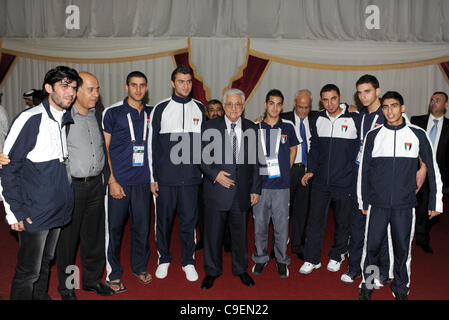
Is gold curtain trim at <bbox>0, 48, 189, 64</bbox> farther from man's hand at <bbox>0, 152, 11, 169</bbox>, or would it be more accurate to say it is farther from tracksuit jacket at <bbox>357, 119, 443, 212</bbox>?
man's hand at <bbox>0, 152, 11, 169</bbox>

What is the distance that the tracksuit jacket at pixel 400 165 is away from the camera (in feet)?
8.51

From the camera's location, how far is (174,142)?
306 centimetres

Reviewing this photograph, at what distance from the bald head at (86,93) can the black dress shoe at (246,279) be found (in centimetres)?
176

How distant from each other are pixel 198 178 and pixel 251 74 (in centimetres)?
441

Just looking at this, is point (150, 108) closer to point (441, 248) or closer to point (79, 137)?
point (79, 137)

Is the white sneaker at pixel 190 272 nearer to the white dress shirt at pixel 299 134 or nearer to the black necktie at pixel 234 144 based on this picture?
the black necktie at pixel 234 144

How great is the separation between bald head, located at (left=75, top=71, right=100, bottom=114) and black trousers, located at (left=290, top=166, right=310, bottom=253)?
1.95 m

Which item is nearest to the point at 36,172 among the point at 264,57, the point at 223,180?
the point at 223,180

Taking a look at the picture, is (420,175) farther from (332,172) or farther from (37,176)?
(37,176)

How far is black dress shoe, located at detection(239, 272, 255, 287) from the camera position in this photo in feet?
Result: 9.95

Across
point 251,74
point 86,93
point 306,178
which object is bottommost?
point 306,178

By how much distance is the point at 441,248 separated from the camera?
4.02 meters

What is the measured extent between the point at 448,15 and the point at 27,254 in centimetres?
788
